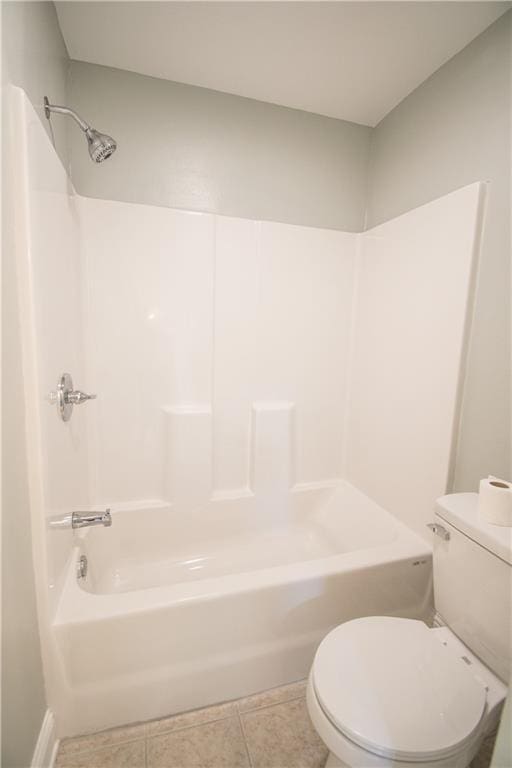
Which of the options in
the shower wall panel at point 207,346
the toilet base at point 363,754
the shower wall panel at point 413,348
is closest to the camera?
the toilet base at point 363,754

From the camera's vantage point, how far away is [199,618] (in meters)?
1.10

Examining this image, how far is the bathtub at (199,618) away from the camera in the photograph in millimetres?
1047

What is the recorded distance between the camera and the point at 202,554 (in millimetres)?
1783

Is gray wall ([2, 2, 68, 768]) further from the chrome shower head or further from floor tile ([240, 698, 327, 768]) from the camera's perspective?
floor tile ([240, 698, 327, 768])

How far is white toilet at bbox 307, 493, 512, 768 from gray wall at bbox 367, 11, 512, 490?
25 centimetres

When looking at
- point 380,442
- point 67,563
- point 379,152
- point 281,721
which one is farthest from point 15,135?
point 281,721

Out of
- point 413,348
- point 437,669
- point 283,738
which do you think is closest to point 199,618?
point 283,738

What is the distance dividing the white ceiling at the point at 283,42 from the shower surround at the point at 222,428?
58 centimetres

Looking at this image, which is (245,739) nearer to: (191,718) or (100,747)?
(191,718)

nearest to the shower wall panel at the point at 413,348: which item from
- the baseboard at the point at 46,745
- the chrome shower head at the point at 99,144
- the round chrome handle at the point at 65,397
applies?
the chrome shower head at the point at 99,144

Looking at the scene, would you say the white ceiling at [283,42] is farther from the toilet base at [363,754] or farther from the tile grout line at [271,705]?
the tile grout line at [271,705]

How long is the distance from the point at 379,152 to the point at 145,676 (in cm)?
254

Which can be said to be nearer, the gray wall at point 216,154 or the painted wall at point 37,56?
the painted wall at point 37,56

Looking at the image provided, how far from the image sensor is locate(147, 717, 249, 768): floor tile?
1022mm
